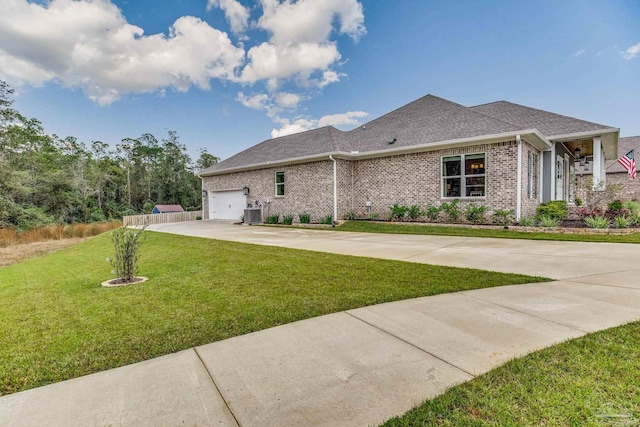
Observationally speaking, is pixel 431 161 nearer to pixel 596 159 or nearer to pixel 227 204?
pixel 596 159

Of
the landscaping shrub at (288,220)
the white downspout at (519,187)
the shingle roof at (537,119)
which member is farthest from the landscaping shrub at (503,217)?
the landscaping shrub at (288,220)

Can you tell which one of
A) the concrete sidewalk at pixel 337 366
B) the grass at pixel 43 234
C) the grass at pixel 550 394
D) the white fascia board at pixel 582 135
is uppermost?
the white fascia board at pixel 582 135

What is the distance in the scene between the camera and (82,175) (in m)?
30.6

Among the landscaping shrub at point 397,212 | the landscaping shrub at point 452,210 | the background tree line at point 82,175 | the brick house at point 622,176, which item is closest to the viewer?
the landscaping shrub at point 452,210

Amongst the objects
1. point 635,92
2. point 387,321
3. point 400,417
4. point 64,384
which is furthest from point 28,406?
point 635,92

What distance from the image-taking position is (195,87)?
20516mm

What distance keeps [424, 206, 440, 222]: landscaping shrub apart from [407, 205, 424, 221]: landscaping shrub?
0.25 meters

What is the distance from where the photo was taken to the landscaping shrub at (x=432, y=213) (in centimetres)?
1223

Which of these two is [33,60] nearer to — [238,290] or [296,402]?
[238,290]

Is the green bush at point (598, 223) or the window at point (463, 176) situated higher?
the window at point (463, 176)

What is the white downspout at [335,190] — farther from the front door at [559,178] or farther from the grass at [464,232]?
the front door at [559,178]

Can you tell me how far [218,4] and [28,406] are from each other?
16213mm

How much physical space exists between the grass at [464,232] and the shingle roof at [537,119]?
4.63m

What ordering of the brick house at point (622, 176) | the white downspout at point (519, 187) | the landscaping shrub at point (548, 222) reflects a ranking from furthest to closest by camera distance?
the brick house at point (622, 176), the white downspout at point (519, 187), the landscaping shrub at point (548, 222)
